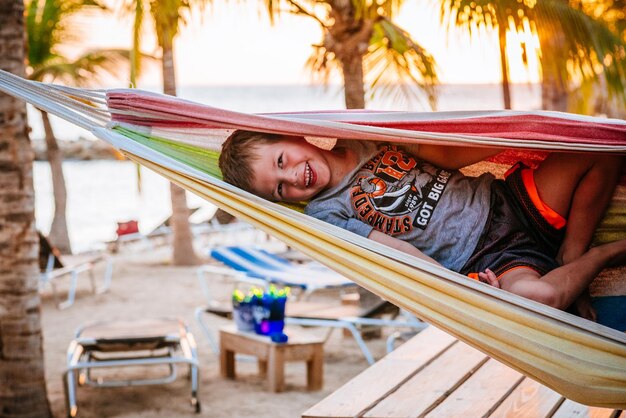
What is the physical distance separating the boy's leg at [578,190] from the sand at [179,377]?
7.35 feet

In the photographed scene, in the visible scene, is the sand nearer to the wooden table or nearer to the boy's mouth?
the wooden table

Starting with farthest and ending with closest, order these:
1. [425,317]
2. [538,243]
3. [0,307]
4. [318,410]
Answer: [0,307]
[318,410]
[538,243]
[425,317]

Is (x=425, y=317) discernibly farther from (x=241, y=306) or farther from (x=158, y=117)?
(x=241, y=306)

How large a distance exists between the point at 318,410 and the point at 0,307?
204 cm

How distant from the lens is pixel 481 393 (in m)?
2.64

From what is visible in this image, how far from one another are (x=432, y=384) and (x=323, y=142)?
2.76 ft

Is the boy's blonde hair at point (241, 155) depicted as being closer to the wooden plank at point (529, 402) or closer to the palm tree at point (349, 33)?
the wooden plank at point (529, 402)

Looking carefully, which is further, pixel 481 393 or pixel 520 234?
pixel 481 393

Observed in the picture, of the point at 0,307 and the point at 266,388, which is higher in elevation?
the point at 0,307

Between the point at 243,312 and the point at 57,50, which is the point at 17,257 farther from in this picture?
the point at 57,50

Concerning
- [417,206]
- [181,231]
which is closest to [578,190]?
[417,206]

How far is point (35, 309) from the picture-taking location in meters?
4.03

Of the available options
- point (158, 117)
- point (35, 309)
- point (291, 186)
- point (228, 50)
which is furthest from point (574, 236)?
point (228, 50)

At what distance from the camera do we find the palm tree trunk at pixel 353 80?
18.1 feet
